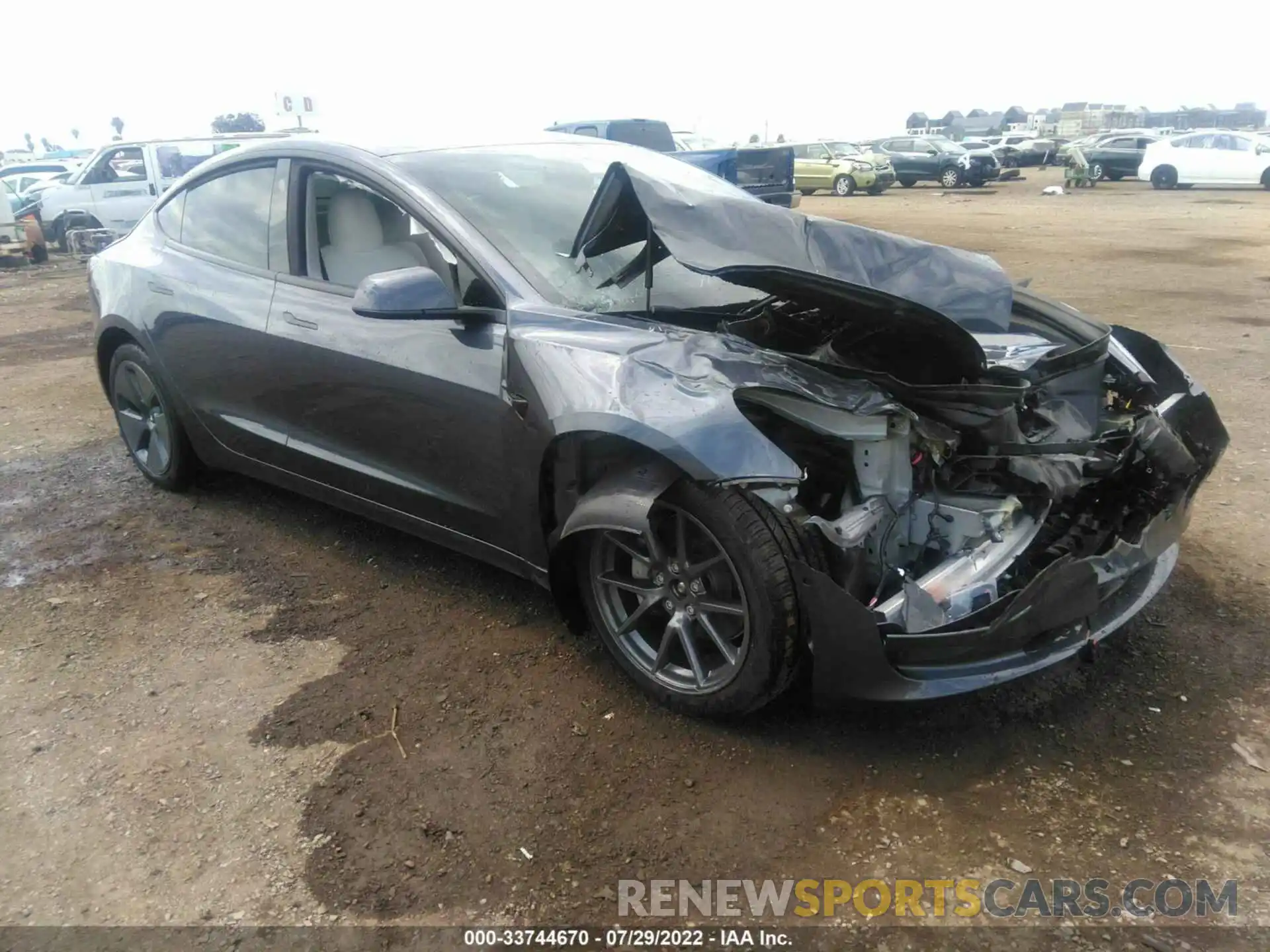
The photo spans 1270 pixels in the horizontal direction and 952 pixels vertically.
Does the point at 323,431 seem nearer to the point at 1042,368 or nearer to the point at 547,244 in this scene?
the point at 547,244

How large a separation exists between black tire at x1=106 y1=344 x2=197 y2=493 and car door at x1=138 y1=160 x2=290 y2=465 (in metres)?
0.25

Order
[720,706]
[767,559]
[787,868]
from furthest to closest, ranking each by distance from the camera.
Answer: [720,706] < [767,559] < [787,868]

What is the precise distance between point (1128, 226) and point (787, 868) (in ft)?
54.1

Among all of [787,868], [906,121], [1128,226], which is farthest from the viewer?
[906,121]

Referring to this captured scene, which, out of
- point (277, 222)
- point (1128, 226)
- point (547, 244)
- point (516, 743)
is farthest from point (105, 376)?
point (1128, 226)

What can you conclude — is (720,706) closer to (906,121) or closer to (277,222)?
(277,222)

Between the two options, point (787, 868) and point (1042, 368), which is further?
point (1042, 368)

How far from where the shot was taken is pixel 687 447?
2512mm

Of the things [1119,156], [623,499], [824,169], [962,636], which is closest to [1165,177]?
[1119,156]

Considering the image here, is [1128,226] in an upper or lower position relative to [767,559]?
lower

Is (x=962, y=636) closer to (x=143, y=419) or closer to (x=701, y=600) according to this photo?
(x=701, y=600)

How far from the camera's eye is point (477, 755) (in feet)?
9.09

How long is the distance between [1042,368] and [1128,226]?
49.7 feet

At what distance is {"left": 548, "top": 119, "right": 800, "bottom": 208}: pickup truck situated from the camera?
550 inches
